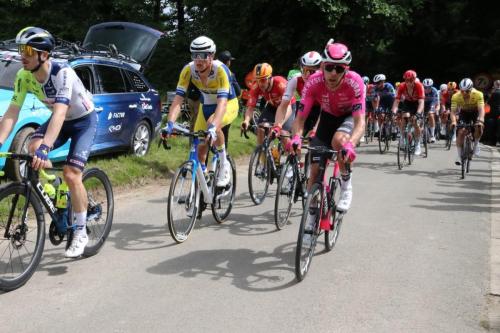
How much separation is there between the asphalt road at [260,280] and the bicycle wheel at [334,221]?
0.12 meters

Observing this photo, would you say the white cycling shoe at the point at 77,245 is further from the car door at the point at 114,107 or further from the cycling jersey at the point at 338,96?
the car door at the point at 114,107

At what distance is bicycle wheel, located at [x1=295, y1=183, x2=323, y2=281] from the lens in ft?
15.8

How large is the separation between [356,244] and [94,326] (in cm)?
318

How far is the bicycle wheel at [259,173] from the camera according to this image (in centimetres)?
799

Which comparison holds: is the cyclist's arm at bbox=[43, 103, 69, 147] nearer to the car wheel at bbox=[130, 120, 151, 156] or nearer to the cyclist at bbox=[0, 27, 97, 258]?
the cyclist at bbox=[0, 27, 97, 258]

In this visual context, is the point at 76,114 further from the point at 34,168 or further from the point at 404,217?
the point at 404,217

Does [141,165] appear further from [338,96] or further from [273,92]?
[338,96]

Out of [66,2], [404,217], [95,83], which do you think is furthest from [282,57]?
[404,217]

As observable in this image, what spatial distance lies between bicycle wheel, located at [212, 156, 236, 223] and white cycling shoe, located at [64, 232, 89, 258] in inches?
77.2

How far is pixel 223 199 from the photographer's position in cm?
714

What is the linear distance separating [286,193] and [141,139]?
4.57 metres

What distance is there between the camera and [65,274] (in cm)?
496

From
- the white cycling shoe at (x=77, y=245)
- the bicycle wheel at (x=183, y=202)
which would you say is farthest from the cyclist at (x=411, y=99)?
the white cycling shoe at (x=77, y=245)

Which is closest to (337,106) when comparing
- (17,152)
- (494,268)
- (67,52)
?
(494,268)
